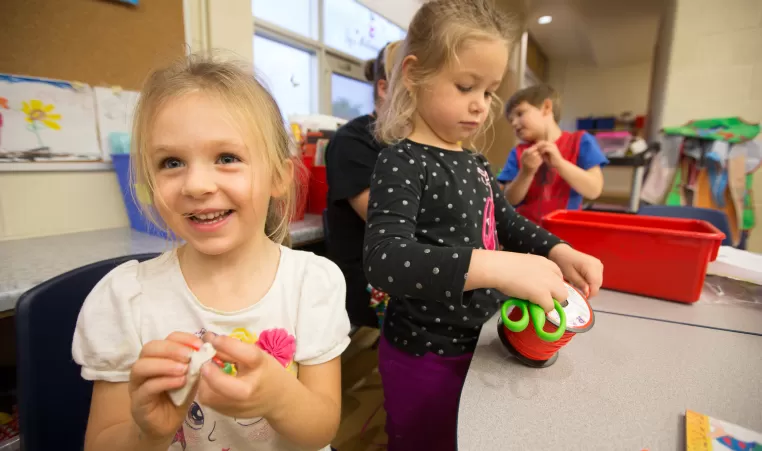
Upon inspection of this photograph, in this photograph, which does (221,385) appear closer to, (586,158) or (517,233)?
(517,233)

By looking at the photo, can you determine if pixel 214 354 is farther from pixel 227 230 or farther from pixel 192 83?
pixel 192 83

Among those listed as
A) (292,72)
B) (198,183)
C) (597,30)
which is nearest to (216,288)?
(198,183)

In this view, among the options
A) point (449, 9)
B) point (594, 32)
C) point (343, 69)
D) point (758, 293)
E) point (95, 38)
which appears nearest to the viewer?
point (449, 9)

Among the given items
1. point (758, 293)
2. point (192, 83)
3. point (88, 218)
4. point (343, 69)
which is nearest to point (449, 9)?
point (192, 83)

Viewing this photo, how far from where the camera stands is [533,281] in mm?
501

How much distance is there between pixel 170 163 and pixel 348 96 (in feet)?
9.26

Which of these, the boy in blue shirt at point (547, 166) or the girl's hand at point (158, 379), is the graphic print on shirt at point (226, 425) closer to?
the girl's hand at point (158, 379)

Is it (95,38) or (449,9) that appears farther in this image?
(95,38)

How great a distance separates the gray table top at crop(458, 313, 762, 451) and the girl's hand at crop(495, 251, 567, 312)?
12 cm

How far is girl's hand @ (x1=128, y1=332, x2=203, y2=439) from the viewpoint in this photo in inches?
14.2

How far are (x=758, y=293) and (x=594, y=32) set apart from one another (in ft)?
18.6

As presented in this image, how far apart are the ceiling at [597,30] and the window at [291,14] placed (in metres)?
2.67

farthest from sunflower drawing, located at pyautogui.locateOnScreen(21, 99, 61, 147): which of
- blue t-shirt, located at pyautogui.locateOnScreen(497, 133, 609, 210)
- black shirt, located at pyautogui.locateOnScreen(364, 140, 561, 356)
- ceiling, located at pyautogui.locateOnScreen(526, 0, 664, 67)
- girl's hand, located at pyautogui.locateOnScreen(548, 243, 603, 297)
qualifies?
ceiling, located at pyautogui.locateOnScreen(526, 0, 664, 67)

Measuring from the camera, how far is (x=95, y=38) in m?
1.18
